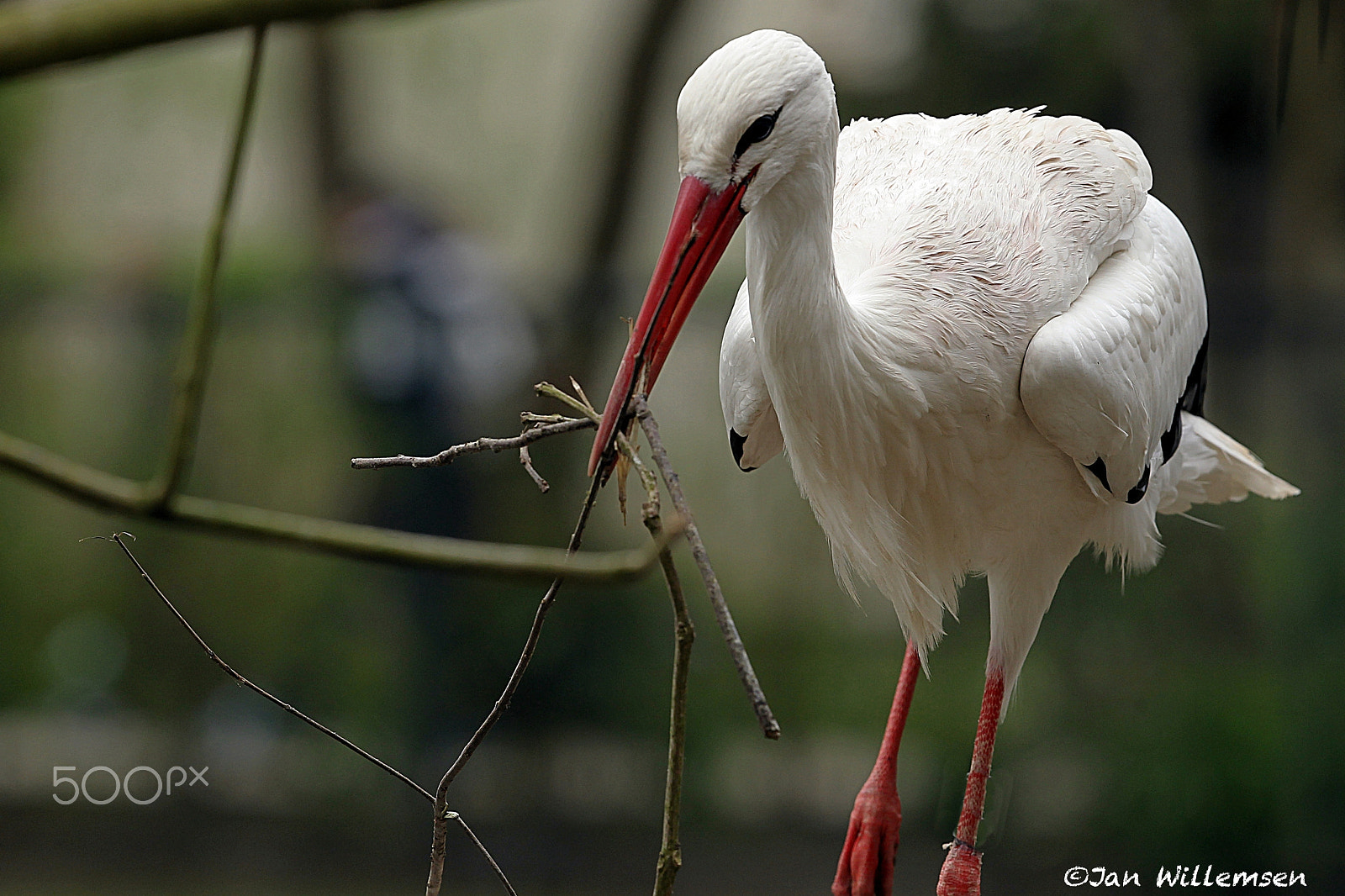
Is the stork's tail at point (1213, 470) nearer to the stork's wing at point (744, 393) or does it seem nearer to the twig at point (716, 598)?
the stork's wing at point (744, 393)

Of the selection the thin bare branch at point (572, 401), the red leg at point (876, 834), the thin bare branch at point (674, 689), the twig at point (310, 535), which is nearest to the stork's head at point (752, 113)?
the thin bare branch at point (572, 401)

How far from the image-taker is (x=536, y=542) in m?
6.09

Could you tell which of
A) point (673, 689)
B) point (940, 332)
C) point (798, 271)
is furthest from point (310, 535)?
point (940, 332)

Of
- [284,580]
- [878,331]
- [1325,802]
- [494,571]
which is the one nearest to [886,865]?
[878,331]

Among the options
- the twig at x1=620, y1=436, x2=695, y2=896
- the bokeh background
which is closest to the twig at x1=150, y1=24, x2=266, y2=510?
the twig at x1=620, y1=436, x2=695, y2=896

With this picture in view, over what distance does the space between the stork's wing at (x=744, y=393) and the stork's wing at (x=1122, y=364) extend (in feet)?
1.42

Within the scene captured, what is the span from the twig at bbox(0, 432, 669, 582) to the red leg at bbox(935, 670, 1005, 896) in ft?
6.49

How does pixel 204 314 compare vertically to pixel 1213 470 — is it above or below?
above

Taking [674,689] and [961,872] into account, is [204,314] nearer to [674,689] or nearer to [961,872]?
[674,689]

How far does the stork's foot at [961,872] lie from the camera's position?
96.3 inches

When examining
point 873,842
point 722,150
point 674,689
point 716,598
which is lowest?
point 873,842

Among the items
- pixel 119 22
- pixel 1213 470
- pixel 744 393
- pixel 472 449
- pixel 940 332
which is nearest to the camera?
pixel 119 22

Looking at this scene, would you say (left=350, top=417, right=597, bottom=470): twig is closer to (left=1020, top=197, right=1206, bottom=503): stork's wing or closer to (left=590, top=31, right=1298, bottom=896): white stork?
(left=590, top=31, right=1298, bottom=896): white stork

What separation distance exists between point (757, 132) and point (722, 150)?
5 centimetres
